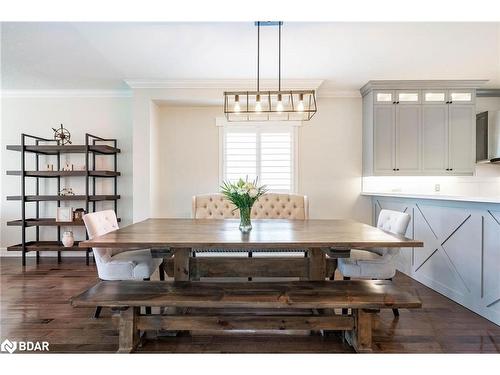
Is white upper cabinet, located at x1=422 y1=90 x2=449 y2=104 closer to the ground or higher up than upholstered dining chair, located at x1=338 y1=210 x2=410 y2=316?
higher up

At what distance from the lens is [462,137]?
A: 155 inches

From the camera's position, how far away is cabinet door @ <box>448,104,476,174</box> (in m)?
3.93

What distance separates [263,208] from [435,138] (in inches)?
108

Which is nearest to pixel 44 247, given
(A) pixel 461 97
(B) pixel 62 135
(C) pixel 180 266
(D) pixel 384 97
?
(B) pixel 62 135

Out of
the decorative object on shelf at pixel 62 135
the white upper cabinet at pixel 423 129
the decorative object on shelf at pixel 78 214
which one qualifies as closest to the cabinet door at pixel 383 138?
the white upper cabinet at pixel 423 129

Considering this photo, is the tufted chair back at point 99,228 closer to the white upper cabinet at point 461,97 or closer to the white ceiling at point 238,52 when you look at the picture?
the white ceiling at point 238,52

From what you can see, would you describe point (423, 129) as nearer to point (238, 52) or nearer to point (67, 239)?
point (238, 52)

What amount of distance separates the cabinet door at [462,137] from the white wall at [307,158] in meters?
1.27

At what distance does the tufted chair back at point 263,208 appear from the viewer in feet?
11.8

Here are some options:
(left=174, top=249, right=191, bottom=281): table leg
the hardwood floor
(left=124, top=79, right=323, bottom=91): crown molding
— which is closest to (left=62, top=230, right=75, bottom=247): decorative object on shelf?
the hardwood floor

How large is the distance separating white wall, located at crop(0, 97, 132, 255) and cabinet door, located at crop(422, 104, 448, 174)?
4.55 m

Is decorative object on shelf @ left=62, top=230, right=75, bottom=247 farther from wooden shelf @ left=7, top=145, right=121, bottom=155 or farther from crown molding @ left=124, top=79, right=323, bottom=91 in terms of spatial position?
crown molding @ left=124, top=79, right=323, bottom=91

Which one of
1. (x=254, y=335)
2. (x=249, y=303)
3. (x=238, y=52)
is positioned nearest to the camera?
(x=249, y=303)
